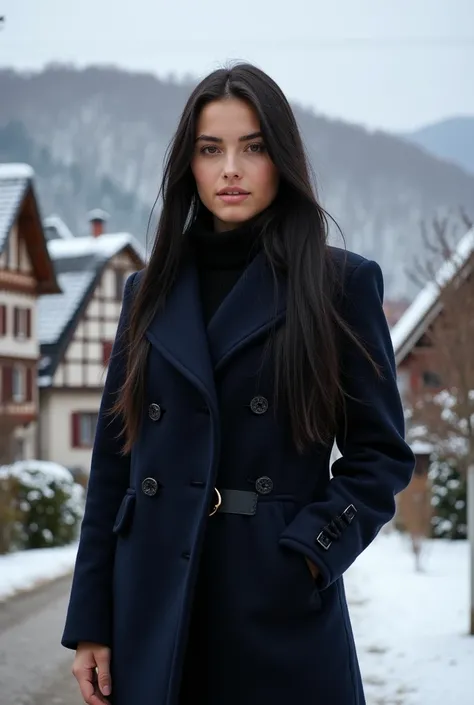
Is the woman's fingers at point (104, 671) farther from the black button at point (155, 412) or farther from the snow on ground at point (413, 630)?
the snow on ground at point (413, 630)

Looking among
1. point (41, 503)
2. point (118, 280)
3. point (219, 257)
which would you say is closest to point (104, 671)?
point (219, 257)

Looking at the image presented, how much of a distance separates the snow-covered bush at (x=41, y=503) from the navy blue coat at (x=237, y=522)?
39.2 feet

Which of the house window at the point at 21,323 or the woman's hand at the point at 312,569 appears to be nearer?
the woman's hand at the point at 312,569

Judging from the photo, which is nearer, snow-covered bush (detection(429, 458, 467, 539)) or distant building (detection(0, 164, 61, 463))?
snow-covered bush (detection(429, 458, 467, 539))

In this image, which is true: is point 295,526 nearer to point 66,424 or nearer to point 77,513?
point 77,513

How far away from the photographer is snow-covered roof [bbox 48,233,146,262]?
32.0 meters

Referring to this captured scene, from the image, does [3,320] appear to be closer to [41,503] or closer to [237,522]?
[41,503]

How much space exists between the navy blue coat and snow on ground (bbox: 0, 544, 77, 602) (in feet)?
26.0

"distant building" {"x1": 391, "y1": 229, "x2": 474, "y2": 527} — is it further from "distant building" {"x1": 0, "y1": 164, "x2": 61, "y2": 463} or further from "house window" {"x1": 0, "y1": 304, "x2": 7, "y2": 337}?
"house window" {"x1": 0, "y1": 304, "x2": 7, "y2": 337}

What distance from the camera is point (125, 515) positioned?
219 centimetres

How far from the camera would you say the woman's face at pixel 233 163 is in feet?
7.22

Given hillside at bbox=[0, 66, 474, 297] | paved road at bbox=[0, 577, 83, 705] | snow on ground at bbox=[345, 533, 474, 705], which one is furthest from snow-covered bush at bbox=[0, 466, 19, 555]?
hillside at bbox=[0, 66, 474, 297]

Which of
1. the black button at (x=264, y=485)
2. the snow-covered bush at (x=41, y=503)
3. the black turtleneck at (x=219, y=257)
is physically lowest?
the snow-covered bush at (x=41, y=503)

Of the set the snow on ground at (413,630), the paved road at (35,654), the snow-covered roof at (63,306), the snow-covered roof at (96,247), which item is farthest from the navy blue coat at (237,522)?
the snow-covered roof at (96,247)
